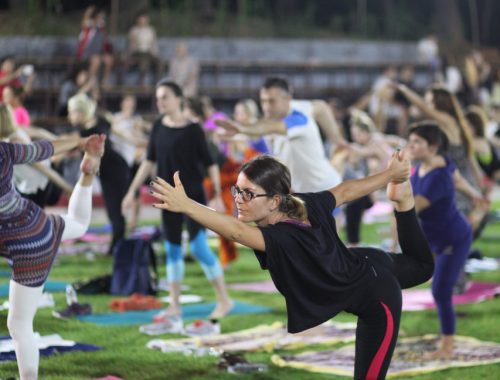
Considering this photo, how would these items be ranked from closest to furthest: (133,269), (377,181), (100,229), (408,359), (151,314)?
(377,181), (408,359), (151,314), (133,269), (100,229)

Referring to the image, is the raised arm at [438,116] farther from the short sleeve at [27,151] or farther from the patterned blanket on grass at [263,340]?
the short sleeve at [27,151]

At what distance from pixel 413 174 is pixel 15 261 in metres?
3.29

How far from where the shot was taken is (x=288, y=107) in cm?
818

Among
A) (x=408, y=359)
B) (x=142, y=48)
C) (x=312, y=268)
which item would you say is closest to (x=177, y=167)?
(x=408, y=359)

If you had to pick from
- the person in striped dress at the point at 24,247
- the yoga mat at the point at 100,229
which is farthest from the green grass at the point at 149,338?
the yoga mat at the point at 100,229

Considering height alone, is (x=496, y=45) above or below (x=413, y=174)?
above

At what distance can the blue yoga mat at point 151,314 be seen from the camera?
840 cm

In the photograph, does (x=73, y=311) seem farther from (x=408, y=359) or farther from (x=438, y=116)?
(x=438, y=116)

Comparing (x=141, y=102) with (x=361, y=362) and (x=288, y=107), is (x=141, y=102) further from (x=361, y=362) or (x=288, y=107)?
(x=361, y=362)

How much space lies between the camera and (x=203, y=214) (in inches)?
176

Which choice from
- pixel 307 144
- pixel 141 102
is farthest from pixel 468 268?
pixel 141 102

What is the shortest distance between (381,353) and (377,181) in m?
0.94

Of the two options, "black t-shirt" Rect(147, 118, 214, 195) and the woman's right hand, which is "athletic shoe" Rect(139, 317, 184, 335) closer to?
"black t-shirt" Rect(147, 118, 214, 195)

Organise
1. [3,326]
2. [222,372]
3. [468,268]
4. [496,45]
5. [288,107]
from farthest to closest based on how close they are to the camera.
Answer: [496,45] < [468,268] < [288,107] < [3,326] < [222,372]
